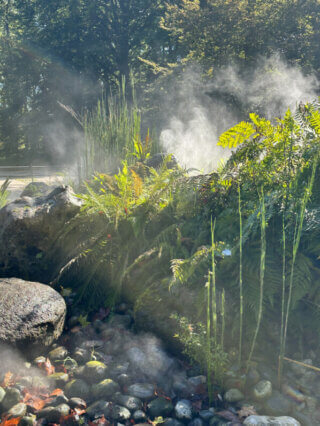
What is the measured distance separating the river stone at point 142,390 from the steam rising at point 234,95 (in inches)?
390

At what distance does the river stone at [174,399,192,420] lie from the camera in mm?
2219

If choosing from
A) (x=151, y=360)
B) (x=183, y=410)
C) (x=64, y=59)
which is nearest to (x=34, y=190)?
(x=151, y=360)

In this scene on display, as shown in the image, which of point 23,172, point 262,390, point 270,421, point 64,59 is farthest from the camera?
point 64,59

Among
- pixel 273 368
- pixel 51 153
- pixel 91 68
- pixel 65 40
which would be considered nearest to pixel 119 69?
pixel 91 68

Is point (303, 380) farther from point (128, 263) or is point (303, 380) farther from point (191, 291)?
point (128, 263)

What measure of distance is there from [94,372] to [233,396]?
0.88 meters

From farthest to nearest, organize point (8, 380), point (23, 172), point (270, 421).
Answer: point (23, 172) → point (8, 380) → point (270, 421)

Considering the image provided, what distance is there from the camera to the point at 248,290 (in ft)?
8.46

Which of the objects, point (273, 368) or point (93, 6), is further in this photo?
point (93, 6)

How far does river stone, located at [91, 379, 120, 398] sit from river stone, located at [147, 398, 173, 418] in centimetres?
26

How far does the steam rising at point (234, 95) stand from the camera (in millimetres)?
13055

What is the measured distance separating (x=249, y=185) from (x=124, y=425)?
6.15 feet

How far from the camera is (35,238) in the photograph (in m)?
3.52

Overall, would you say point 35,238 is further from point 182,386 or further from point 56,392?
point 182,386
